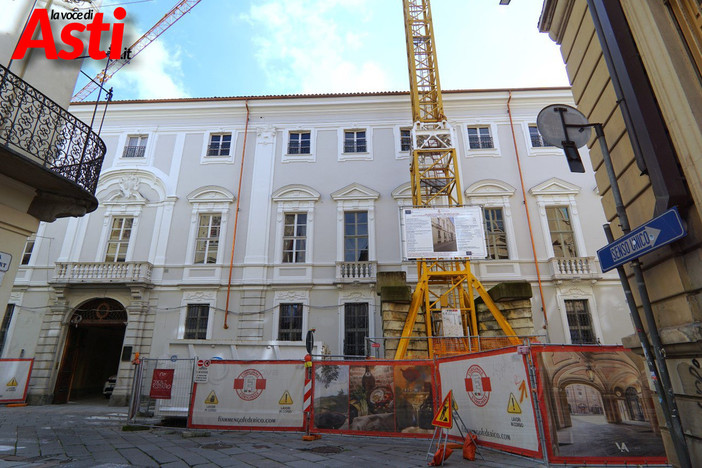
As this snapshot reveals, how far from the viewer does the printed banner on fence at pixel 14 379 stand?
13906 millimetres

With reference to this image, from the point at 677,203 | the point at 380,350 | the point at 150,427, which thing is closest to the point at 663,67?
the point at 677,203

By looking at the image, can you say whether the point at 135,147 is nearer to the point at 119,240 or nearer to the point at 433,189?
the point at 119,240

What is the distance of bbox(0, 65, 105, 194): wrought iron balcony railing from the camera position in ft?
19.8

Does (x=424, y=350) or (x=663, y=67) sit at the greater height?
(x=663, y=67)

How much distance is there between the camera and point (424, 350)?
11398mm

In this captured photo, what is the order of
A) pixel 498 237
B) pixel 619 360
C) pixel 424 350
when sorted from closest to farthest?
pixel 619 360, pixel 424 350, pixel 498 237

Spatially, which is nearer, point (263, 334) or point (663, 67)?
point (663, 67)

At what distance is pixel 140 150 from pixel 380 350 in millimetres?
15564

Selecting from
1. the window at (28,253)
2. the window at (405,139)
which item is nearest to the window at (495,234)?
the window at (405,139)

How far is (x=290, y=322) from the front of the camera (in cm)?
1577

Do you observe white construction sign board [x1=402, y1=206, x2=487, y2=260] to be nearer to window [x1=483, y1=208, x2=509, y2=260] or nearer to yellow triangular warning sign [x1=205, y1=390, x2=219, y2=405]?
window [x1=483, y1=208, x2=509, y2=260]

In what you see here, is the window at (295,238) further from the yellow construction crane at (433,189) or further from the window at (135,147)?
the window at (135,147)

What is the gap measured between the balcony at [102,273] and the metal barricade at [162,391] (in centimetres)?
724

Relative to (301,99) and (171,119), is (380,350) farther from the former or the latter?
(171,119)
